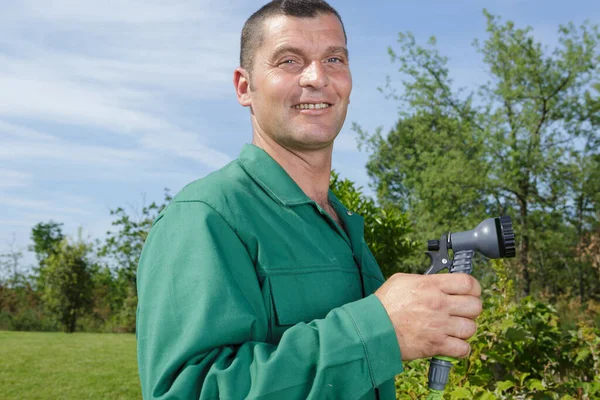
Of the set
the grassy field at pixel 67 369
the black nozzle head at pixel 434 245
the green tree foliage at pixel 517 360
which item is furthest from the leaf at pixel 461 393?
the grassy field at pixel 67 369

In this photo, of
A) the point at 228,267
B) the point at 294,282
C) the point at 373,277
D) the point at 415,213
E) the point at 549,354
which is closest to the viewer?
the point at 228,267

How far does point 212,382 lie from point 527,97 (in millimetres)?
22539

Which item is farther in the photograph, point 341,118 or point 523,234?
point 523,234

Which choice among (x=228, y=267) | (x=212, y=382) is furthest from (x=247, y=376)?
(x=228, y=267)

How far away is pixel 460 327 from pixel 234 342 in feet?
1.85

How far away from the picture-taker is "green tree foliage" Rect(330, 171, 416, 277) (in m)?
7.34

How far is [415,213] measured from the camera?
976 inches

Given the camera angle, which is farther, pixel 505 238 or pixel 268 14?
pixel 268 14

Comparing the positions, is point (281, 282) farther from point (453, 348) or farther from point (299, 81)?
point (299, 81)

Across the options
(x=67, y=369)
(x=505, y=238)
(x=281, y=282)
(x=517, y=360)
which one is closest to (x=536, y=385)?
(x=517, y=360)

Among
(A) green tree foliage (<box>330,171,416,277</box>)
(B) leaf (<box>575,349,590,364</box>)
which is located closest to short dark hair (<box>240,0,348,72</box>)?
(B) leaf (<box>575,349,590,364</box>)

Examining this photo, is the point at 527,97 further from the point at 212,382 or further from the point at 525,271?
the point at 212,382

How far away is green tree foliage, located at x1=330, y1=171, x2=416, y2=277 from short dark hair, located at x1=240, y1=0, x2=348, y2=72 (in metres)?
5.08

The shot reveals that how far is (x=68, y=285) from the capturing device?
20.7 m
